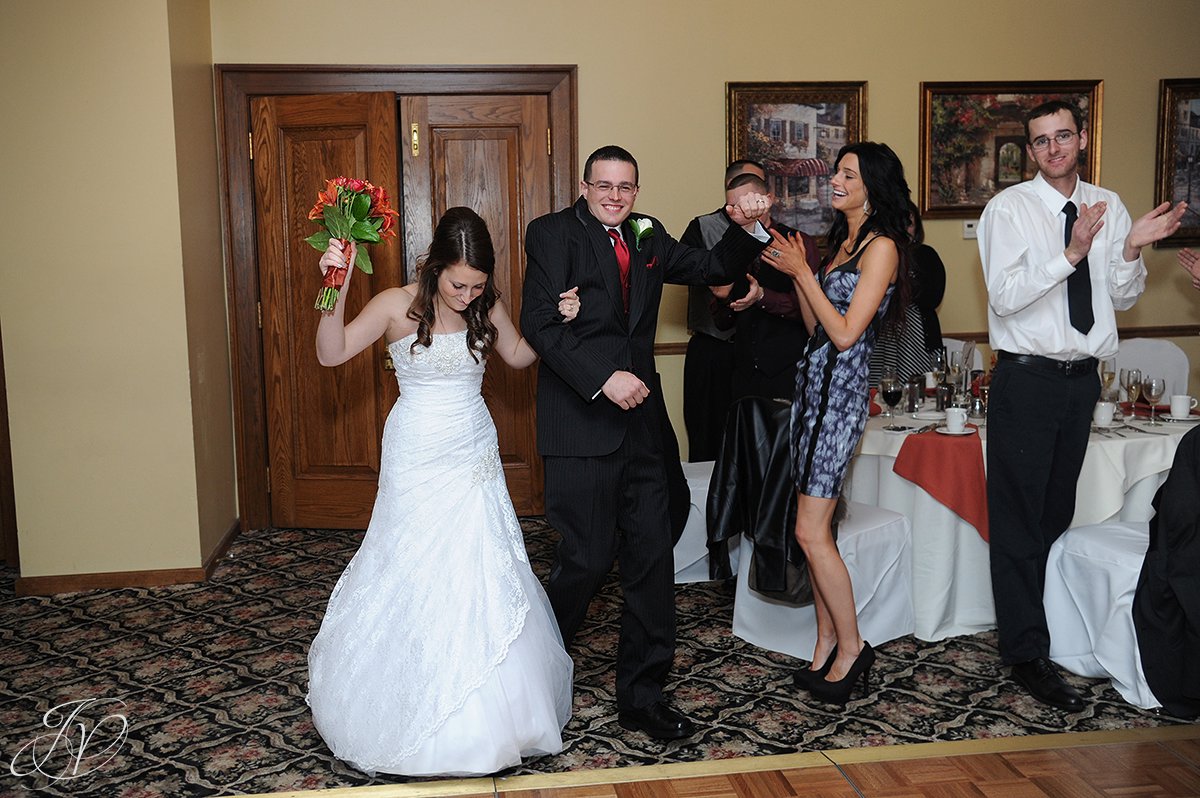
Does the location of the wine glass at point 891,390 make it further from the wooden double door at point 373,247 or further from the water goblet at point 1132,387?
the wooden double door at point 373,247

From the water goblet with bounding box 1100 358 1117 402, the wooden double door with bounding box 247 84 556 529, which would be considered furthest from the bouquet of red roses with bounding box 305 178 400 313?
the water goblet with bounding box 1100 358 1117 402

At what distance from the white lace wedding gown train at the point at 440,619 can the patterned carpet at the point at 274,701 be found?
7.1 inches

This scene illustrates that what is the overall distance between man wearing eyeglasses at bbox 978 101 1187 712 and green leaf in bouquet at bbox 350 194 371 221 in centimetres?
202

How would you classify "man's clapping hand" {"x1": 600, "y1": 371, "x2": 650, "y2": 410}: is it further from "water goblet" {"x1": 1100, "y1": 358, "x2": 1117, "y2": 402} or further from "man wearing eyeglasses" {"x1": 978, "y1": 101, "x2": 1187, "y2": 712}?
"water goblet" {"x1": 1100, "y1": 358, "x2": 1117, "y2": 402}

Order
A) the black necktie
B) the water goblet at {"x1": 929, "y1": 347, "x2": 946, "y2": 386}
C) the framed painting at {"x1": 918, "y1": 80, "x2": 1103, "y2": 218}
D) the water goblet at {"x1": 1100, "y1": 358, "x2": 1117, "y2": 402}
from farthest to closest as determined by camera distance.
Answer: the framed painting at {"x1": 918, "y1": 80, "x2": 1103, "y2": 218} < the water goblet at {"x1": 929, "y1": 347, "x2": 946, "y2": 386} < the water goblet at {"x1": 1100, "y1": 358, "x2": 1117, "y2": 402} < the black necktie

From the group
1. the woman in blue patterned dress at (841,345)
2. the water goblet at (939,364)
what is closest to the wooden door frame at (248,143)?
the water goblet at (939,364)

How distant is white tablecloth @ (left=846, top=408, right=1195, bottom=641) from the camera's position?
4.12 m

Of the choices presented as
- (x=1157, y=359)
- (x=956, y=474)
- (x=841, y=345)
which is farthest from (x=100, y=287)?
(x=1157, y=359)

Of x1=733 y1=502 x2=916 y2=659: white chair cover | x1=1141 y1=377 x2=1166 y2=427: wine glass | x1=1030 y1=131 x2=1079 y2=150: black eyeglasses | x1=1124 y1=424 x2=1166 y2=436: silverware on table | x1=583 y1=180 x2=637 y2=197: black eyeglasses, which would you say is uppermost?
x1=1030 y1=131 x2=1079 y2=150: black eyeglasses

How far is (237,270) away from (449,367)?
3.08m

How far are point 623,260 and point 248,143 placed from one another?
3.29 m

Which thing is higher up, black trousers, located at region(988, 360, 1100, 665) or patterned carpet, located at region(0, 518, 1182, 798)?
black trousers, located at region(988, 360, 1100, 665)

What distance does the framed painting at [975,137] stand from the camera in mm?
6215

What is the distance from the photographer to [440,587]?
3238 mm
